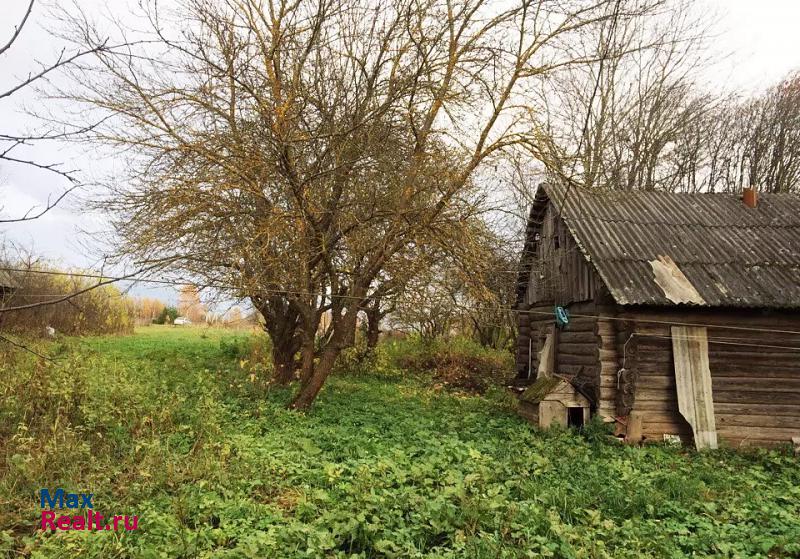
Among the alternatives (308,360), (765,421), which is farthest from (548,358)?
(308,360)

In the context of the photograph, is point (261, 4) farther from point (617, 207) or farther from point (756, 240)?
point (756, 240)

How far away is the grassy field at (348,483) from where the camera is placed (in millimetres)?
4809

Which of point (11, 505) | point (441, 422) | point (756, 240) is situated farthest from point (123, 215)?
point (756, 240)

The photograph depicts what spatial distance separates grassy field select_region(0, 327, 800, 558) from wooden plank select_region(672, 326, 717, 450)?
0.50m

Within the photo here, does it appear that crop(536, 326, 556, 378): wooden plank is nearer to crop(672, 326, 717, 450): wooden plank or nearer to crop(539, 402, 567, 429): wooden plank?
crop(539, 402, 567, 429): wooden plank

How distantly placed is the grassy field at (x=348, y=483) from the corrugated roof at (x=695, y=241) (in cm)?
289

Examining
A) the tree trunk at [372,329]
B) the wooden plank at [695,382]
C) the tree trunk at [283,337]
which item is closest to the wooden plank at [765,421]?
the wooden plank at [695,382]

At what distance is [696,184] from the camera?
2333 centimetres

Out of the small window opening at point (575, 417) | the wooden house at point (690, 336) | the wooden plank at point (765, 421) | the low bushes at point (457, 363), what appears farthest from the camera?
the low bushes at point (457, 363)

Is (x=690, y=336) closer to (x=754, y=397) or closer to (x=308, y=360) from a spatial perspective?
(x=754, y=397)

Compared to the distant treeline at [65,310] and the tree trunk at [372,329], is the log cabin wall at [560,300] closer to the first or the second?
the tree trunk at [372,329]

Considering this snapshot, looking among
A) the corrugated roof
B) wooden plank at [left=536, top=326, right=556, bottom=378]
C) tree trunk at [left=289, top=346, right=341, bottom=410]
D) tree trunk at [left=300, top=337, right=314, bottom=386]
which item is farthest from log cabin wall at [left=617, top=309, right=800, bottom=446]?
tree trunk at [left=300, top=337, right=314, bottom=386]

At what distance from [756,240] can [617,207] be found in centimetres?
294

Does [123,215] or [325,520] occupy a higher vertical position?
[123,215]
